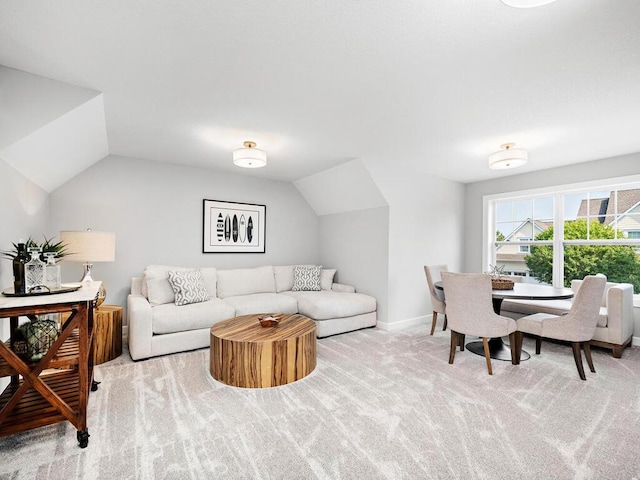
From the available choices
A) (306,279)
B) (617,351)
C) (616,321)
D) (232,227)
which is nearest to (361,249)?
(306,279)

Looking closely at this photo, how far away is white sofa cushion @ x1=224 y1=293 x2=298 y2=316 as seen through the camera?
12.7 feet

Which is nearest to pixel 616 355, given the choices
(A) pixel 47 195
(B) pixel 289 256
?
(B) pixel 289 256

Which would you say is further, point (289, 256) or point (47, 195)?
point (289, 256)

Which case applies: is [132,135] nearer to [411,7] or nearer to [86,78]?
[86,78]

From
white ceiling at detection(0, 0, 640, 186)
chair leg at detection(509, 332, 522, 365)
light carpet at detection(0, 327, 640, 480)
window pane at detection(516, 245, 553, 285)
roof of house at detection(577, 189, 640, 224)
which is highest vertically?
white ceiling at detection(0, 0, 640, 186)

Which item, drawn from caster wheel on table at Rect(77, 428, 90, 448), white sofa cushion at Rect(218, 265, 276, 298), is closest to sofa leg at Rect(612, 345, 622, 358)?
white sofa cushion at Rect(218, 265, 276, 298)

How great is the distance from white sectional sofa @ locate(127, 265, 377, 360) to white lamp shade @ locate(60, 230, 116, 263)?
0.62 meters

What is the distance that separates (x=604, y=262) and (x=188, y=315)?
5219 millimetres

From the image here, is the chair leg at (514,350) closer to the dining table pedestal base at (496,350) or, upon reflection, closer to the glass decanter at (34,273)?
the dining table pedestal base at (496,350)

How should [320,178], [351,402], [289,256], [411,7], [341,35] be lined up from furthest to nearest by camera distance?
[289,256] < [320,178] < [351,402] < [341,35] < [411,7]

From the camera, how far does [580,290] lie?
2.79 metres

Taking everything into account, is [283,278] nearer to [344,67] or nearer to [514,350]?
[514,350]

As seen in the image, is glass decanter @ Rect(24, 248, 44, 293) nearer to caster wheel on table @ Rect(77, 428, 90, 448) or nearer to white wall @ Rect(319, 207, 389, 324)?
caster wheel on table @ Rect(77, 428, 90, 448)

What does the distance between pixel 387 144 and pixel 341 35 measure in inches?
77.8
